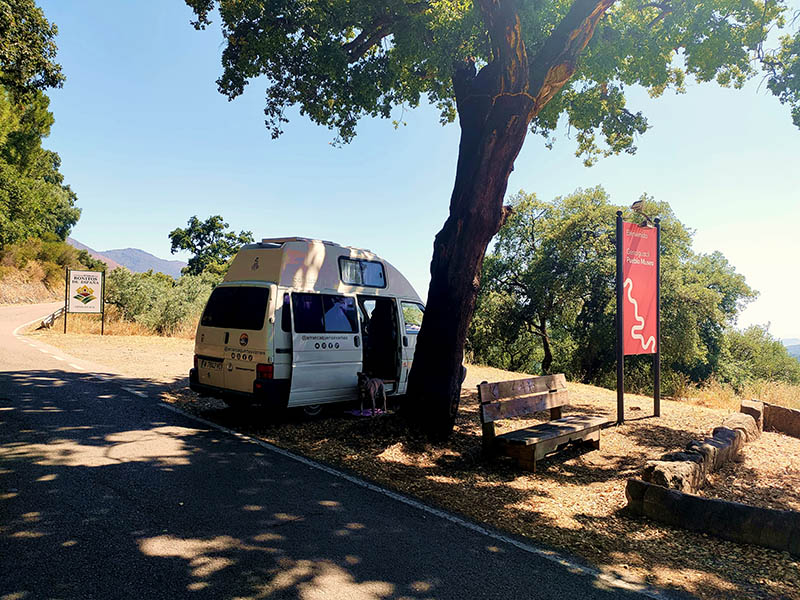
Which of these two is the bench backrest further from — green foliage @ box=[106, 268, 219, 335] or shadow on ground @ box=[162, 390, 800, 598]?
green foliage @ box=[106, 268, 219, 335]

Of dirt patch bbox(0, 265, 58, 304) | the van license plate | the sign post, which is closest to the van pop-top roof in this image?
the van license plate

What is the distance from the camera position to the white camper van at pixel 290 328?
7.06 metres

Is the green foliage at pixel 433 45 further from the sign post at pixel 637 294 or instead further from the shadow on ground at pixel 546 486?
the shadow on ground at pixel 546 486

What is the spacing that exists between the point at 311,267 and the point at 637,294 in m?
6.07

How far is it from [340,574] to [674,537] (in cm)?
299

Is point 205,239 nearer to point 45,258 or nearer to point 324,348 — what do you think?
point 45,258

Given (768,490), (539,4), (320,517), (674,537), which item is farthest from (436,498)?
(539,4)

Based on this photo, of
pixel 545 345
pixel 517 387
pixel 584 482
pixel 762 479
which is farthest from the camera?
pixel 545 345

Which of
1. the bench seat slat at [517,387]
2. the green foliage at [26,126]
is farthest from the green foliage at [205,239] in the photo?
the bench seat slat at [517,387]

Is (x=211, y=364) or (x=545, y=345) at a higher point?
(x=211, y=364)

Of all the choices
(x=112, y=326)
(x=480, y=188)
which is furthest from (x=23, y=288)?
(x=480, y=188)

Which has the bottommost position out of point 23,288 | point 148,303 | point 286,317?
point 286,317

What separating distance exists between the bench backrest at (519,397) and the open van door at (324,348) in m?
2.51

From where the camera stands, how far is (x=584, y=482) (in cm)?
586
